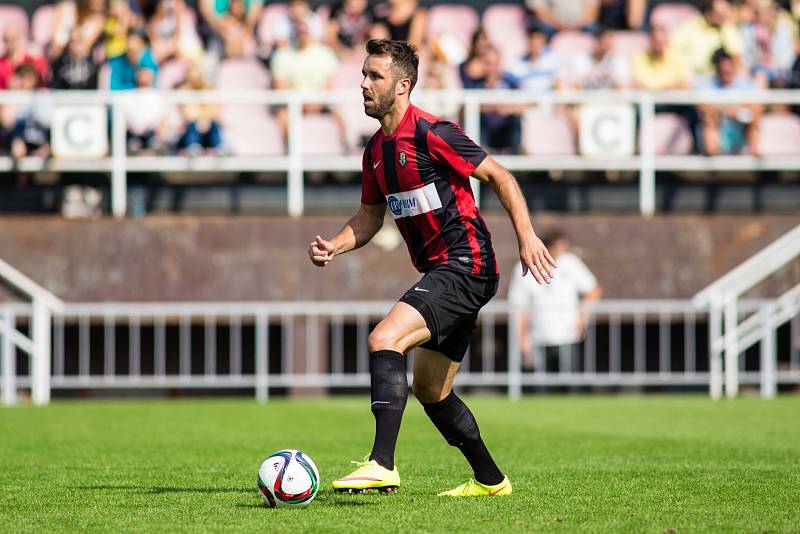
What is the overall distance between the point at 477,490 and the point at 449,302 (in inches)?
39.2

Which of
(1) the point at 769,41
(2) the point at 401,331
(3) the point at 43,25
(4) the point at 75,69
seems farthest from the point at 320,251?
(3) the point at 43,25

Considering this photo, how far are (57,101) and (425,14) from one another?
215 inches

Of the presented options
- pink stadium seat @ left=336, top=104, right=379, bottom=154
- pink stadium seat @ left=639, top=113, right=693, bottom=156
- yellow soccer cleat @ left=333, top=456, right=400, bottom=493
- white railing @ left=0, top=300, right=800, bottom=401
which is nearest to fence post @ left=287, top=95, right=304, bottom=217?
pink stadium seat @ left=336, top=104, right=379, bottom=154

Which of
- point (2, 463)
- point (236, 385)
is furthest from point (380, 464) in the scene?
point (236, 385)

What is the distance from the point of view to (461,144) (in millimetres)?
7062

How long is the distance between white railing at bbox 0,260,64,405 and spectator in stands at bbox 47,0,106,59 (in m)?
3.18

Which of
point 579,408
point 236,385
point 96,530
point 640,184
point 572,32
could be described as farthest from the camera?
point 572,32

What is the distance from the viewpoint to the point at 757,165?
16.7 m

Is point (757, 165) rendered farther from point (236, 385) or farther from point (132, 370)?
point (132, 370)

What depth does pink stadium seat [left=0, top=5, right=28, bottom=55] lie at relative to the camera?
1981 centimetres

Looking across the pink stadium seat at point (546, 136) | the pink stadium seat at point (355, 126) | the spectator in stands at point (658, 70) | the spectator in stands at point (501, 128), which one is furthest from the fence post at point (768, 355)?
the pink stadium seat at point (355, 126)

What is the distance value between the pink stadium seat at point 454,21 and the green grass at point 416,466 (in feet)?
21.6

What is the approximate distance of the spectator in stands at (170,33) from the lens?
18.8 metres

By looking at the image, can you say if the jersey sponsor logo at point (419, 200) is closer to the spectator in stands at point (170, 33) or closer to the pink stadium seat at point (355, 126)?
the pink stadium seat at point (355, 126)
